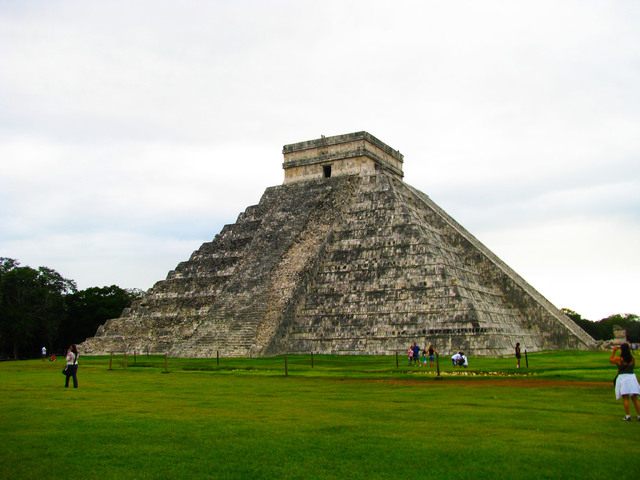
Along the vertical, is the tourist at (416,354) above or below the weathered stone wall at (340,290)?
below

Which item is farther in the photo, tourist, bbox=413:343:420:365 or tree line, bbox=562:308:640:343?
tree line, bbox=562:308:640:343

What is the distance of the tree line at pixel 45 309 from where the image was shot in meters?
46.9

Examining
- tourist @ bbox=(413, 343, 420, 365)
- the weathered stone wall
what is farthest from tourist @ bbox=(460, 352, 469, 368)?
the weathered stone wall

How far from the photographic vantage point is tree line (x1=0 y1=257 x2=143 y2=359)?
4688 cm

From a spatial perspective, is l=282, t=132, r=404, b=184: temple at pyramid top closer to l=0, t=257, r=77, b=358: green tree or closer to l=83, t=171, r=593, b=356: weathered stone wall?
l=83, t=171, r=593, b=356: weathered stone wall

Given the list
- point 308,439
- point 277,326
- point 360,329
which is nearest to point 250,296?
point 277,326

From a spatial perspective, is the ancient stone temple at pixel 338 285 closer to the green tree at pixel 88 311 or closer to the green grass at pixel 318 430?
the green grass at pixel 318 430

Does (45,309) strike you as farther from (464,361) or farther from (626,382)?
(626,382)

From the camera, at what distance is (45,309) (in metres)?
49.4

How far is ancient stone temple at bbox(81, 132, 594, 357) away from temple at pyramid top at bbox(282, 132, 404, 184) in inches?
2.5

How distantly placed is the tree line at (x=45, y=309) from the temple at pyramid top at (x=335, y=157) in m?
23.8

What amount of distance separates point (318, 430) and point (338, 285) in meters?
19.8

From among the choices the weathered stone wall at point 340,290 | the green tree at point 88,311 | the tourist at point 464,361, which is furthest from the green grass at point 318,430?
the green tree at point 88,311

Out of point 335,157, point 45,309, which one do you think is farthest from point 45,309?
point 335,157
